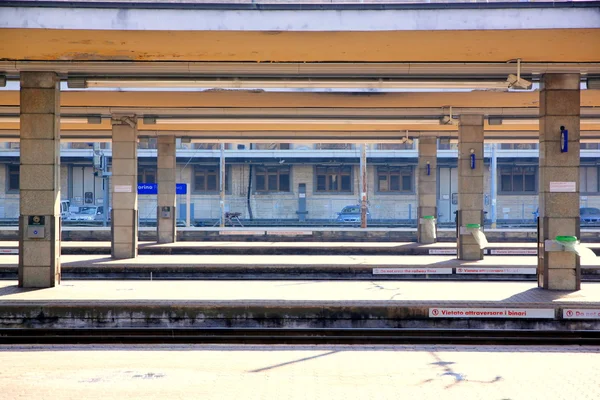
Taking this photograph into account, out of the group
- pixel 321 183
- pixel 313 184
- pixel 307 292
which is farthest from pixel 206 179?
pixel 307 292

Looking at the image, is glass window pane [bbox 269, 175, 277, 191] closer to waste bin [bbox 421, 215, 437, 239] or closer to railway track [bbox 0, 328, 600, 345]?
waste bin [bbox 421, 215, 437, 239]

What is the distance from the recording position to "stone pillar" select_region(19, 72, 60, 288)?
14.0m

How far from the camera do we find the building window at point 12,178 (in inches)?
1870

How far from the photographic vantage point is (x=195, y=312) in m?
11.9

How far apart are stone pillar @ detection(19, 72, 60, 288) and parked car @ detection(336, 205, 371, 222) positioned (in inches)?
1274

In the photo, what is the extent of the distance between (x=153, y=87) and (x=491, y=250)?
1367 cm

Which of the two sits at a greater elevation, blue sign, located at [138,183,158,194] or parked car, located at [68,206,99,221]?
blue sign, located at [138,183,158,194]

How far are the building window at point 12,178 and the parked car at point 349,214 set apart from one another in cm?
2156

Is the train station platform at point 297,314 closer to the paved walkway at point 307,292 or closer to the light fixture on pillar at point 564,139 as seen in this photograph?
the paved walkway at point 307,292

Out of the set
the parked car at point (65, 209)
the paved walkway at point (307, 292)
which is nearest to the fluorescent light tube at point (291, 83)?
the paved walkway at point (307, 292)

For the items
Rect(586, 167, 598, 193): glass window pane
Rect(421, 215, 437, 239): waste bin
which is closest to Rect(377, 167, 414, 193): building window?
Rect(586, 167, 598, 193): glass window pane

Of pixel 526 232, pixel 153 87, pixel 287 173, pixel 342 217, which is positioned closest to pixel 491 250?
pixel 526 232
